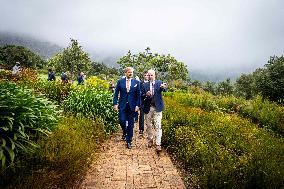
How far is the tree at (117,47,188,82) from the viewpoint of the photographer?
53.3 metres

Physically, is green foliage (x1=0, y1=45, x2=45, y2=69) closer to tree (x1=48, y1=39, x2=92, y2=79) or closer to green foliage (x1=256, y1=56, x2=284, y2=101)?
tree (x1=48, y1=39, x2=92, y2=79)

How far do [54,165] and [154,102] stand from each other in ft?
13.1

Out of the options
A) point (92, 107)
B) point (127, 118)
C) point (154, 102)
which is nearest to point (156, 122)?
point (154, 102)

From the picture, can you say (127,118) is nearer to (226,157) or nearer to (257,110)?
(226,157)

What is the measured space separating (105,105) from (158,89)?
7.51ft

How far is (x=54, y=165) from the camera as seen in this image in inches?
204

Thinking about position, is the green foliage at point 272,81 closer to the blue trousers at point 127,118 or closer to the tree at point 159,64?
the blue trousers at point 127,118

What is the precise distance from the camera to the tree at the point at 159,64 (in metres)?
53.3

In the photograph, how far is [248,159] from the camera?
18.5 feet

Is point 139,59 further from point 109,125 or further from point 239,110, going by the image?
point 109,125

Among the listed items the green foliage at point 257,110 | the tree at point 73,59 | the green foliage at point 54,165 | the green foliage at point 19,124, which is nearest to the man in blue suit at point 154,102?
the green foliage at point 54,165

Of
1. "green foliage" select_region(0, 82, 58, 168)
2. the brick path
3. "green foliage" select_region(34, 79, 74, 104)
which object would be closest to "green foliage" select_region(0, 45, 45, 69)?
"green foliage" select_region(34, 79, 74, 104)

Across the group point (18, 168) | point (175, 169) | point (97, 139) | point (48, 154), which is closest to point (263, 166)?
point (175, 169)

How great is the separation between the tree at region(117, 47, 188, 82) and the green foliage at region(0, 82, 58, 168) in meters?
44.6
